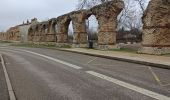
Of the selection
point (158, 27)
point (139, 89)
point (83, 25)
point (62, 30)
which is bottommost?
point (139, 89)

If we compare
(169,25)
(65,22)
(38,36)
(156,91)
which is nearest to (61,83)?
(156,91)

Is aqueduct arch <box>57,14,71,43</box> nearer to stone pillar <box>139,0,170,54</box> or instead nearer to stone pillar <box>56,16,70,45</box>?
stone pillar <box>56,16,70,45</box>

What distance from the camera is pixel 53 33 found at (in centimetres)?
5828

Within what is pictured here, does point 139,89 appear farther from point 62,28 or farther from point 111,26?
point 62,28

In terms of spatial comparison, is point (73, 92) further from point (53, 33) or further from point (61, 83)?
point (53, 33)

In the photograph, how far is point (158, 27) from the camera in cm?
2641

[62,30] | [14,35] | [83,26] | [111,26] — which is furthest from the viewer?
[14,35]

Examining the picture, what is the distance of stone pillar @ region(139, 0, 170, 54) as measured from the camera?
85.5 feet

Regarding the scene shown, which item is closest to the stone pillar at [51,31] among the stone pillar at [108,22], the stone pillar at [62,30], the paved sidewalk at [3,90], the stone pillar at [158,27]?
the stone pillar at [62,30]

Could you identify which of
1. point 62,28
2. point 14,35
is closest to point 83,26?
point 62,28

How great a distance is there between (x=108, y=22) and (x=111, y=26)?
0.56 meters

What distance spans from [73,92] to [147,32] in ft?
58.6

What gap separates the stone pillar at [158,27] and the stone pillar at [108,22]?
894cm

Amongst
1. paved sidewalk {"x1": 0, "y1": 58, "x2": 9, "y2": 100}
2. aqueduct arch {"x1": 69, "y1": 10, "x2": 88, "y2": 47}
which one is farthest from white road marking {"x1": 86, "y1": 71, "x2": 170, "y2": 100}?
aqueduct arch {"x1": 69, "y1": 10, "x2": 88, "y2": 47}
